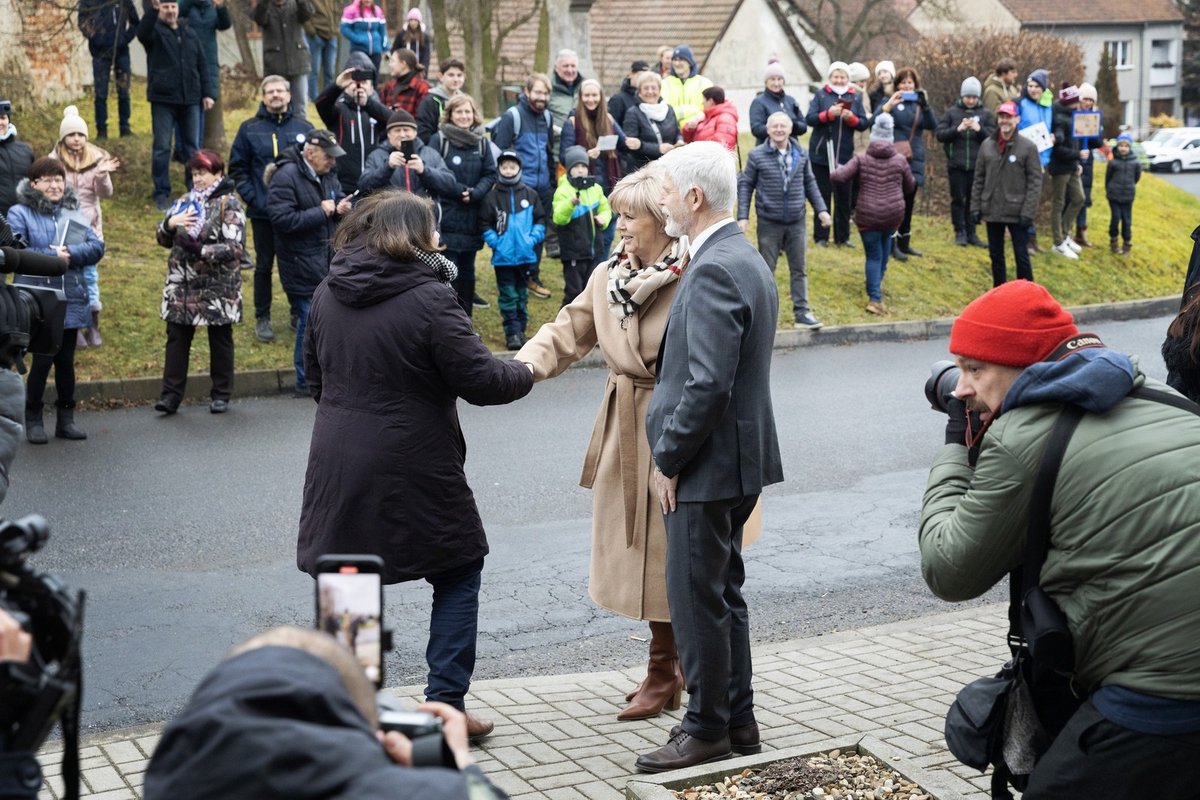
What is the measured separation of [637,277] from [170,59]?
12324mm

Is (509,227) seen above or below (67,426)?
above

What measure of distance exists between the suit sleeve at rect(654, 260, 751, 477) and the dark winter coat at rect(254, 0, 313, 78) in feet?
43.1

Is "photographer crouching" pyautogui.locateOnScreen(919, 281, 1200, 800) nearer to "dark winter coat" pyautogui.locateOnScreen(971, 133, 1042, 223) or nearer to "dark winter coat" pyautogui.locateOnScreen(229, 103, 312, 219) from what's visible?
"dark winter coat" pyautogui.locateOnScreen(229, 103, 312, 219)

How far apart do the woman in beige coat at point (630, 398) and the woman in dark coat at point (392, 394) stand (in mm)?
469

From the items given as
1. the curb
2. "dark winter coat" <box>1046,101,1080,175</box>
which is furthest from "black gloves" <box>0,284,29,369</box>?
"dark winter coat" <box>1046,101,1080,175</box>

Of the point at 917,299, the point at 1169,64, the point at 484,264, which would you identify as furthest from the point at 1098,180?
the point at 1169,64

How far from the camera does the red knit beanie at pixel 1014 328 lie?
3.44 metres

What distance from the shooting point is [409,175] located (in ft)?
42.0

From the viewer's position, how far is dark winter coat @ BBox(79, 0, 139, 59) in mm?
17109

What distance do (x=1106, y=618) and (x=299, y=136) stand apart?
10.4 meters

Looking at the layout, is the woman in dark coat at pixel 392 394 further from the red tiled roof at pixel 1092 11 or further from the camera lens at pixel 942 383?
the red tiled roof at pixel 1092 11

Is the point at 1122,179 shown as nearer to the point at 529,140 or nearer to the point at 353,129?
the point at 529,140

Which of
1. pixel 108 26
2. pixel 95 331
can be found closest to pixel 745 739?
pixel 95 331

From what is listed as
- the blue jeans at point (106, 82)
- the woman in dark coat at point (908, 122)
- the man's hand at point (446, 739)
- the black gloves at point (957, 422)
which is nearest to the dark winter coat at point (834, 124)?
the woman in dark coat at point (908, 122)
